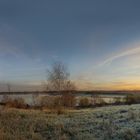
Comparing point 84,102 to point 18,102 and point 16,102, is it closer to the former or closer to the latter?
point 18,102

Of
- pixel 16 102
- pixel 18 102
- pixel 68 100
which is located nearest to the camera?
pixel 16 102

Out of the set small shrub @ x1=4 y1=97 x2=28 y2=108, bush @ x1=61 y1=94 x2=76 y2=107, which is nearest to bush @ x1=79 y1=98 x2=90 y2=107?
bush @ x1=61 y1=94 x2=76 y2=107

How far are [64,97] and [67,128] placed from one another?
37479 mm

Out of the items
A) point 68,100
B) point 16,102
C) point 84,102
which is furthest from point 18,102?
point 84,102

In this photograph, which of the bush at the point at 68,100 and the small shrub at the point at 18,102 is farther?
the bush at the point at 68,100

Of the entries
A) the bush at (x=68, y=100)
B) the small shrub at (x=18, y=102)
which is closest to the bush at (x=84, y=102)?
the bush at (x=68, y=100)

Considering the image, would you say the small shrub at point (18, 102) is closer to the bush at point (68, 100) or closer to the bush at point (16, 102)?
the bush at point (16, 102)

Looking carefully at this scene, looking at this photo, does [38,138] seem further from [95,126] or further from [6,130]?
[95,126]

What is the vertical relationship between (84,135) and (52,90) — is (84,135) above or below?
below

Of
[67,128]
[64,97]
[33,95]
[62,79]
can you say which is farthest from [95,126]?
[62,79]

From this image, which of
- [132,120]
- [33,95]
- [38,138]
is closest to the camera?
[38,138]

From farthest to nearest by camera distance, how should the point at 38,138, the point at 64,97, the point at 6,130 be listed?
the point at 64,97, the point at 6,130, the point at 38,138

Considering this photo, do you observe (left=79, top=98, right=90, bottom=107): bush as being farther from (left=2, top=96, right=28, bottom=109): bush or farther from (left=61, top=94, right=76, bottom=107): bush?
(left=2, top=96, right=28, bottom=109): bush

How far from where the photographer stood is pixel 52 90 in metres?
57.3
